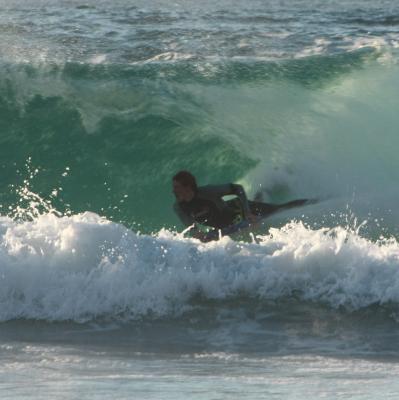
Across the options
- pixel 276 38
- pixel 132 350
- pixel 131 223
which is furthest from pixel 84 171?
pixel 132 350

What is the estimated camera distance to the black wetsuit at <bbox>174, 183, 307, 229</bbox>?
411 inches

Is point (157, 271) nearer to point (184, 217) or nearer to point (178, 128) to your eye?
point (184, 217)

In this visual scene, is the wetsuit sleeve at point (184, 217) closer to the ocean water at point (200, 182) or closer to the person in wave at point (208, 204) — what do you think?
the person in wave at point (208, 204)

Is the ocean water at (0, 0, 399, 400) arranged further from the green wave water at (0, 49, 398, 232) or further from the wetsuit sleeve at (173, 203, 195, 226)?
the wetsuit sleeve at (173, 203, 195, 226)

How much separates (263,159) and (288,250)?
5044 millimetres

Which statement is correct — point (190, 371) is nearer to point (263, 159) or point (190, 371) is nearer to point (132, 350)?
point (132, 350)

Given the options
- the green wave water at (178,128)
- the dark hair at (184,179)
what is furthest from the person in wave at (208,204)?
the green wave water at (178,128)

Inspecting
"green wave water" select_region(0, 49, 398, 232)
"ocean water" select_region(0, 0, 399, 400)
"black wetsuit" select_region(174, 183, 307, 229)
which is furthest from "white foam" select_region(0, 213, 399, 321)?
"green wave water" select_region(0, 49, 398, 232)

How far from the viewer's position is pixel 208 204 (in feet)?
34.8

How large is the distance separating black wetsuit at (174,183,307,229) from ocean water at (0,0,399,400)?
281 millimetres

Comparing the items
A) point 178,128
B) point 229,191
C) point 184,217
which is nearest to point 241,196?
point 229,191

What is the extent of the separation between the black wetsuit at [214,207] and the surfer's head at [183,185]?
0.09m

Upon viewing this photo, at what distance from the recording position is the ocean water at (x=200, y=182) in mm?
7418

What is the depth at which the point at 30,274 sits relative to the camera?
8.82 m
